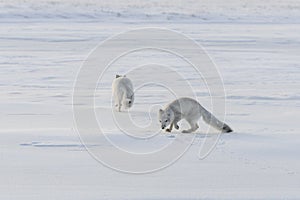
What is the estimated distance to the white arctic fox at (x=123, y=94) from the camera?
34.3ft

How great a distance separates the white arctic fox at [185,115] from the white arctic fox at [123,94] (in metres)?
1.89

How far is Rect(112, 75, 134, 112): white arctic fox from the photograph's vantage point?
10.4 m

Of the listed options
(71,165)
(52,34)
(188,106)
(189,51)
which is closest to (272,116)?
(188,106)

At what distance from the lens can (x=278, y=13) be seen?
150 feet

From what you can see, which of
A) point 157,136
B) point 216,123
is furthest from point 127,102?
point 157,136

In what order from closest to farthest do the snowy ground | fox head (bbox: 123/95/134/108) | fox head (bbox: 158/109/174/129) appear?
the snowy ground, fox head (bbox: 158/109/174/129), fox head (bbox: 123/95/134/108)

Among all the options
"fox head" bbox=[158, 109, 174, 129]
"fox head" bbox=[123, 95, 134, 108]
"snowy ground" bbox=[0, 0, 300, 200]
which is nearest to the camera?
"snowy ground" bbox=[0, 0, 300, 200]

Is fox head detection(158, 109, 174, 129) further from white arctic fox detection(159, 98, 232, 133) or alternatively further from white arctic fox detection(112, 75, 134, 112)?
white arctic fox detection(112, 75, 134, 112)

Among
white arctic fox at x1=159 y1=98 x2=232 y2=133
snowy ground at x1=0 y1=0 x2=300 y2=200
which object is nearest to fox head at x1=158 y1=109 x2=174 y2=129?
white arctic fox at x1=159 y1=98 x2=232 y2=133

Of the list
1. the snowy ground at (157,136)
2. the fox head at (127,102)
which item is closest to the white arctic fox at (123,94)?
the fox head at (127,102)

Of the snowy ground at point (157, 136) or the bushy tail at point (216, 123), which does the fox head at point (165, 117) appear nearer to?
the snowy ground at point (157, 136)

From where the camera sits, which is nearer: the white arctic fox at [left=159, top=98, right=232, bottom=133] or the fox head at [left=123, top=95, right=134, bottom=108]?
the white arctic fox at [left=159, top=98, right=232, bottom=133]

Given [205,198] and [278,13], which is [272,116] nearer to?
[205,198]

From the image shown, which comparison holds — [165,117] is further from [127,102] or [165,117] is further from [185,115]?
[127,102]
